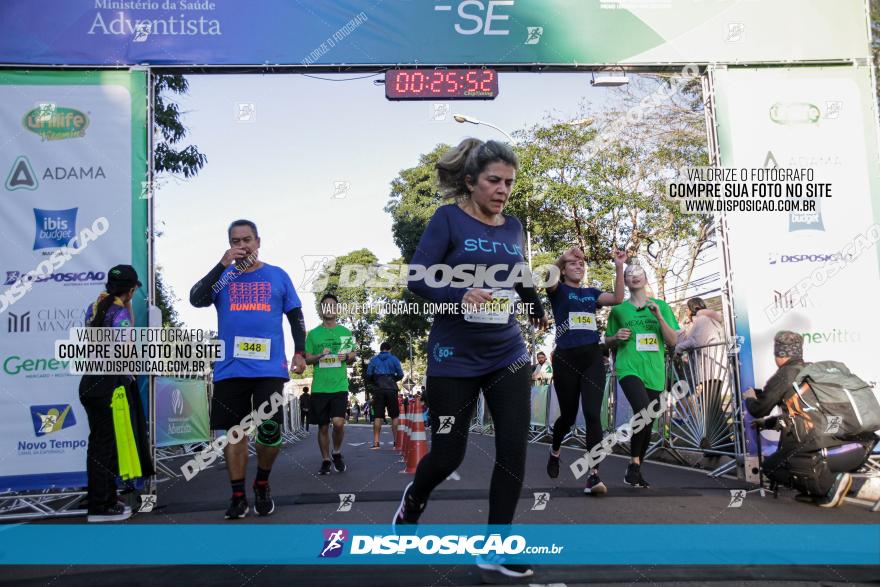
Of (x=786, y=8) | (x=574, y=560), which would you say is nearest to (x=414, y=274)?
(x=574, y=560)

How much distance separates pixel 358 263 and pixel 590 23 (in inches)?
1500

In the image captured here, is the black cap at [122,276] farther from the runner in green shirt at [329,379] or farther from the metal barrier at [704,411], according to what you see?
the metal barrier at [704,411]

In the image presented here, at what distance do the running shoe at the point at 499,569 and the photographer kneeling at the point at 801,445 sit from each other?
3244mm

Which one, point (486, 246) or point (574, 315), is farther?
point (574, 315)

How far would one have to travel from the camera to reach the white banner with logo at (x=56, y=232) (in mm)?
6883

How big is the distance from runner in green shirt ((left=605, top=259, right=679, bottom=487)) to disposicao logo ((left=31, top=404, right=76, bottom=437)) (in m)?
5.13

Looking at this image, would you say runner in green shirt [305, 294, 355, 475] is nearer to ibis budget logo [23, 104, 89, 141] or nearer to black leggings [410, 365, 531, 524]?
ibis budget logo [23, 104, 89, 141]

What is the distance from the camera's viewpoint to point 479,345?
3.65 meters

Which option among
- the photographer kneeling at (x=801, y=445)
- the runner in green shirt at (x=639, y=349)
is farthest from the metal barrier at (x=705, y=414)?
the photographer kneeling at (x=801, y=445)

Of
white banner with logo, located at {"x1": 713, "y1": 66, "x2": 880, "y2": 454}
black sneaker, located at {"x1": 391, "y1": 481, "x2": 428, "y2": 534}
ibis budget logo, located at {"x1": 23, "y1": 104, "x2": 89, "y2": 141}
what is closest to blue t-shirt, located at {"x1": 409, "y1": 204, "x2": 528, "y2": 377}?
black sneaker, located at {"x1": 391, "y1": 481, "x2": 428, "y2": 534}

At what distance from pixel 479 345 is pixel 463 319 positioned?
149 mm

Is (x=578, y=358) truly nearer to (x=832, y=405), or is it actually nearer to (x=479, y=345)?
(x=832, y=405)

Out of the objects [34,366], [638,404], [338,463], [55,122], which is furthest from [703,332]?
[55,122]

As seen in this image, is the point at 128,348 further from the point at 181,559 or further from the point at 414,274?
the point at 414,274
